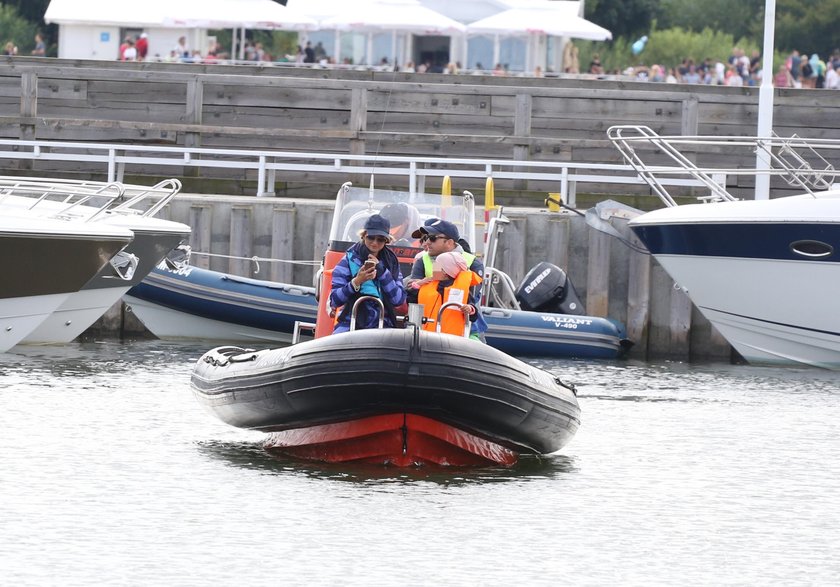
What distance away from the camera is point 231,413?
12.0 m

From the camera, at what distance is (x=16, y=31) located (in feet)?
169

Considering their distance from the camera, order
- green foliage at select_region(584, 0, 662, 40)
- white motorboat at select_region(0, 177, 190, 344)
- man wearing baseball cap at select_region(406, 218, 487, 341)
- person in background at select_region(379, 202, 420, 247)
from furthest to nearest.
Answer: green foliage at select_region(584, 0, 662, 40) → white motorboat at select_region(0, 177, 190, 344) → person in background at select_region(379, 202, 420, 247) → man wearing baseball cap at select_region(406, 218, 487, 341)

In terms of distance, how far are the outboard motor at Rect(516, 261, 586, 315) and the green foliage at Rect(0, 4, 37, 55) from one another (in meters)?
34.3

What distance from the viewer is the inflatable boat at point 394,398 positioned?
10.9 m

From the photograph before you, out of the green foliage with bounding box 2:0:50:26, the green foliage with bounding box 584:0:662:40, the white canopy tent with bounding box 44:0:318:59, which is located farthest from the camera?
the green foliage with bounding box 584:0:662:40

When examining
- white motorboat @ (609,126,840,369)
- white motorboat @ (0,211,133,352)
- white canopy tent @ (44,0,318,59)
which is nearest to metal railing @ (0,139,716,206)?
white motorboat @ (609,126,840,369)

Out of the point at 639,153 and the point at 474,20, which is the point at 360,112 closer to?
the point at 639,153

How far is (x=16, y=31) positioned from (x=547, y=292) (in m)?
35.5

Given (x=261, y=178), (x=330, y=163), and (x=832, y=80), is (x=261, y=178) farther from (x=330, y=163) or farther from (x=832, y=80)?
(x=832, y=80)

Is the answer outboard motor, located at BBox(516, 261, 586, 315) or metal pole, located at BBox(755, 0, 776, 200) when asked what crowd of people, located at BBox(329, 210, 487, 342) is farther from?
metal pole, located at BBox(755, 0, 776, 200)

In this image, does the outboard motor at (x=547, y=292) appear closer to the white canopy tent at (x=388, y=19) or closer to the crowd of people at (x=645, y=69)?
the crowd of people at (x=645, y=69)

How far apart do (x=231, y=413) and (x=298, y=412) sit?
763mm

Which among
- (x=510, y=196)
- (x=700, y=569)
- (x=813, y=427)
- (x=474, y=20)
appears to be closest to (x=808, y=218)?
(x=813, y=427)

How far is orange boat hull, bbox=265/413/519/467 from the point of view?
1146cm
